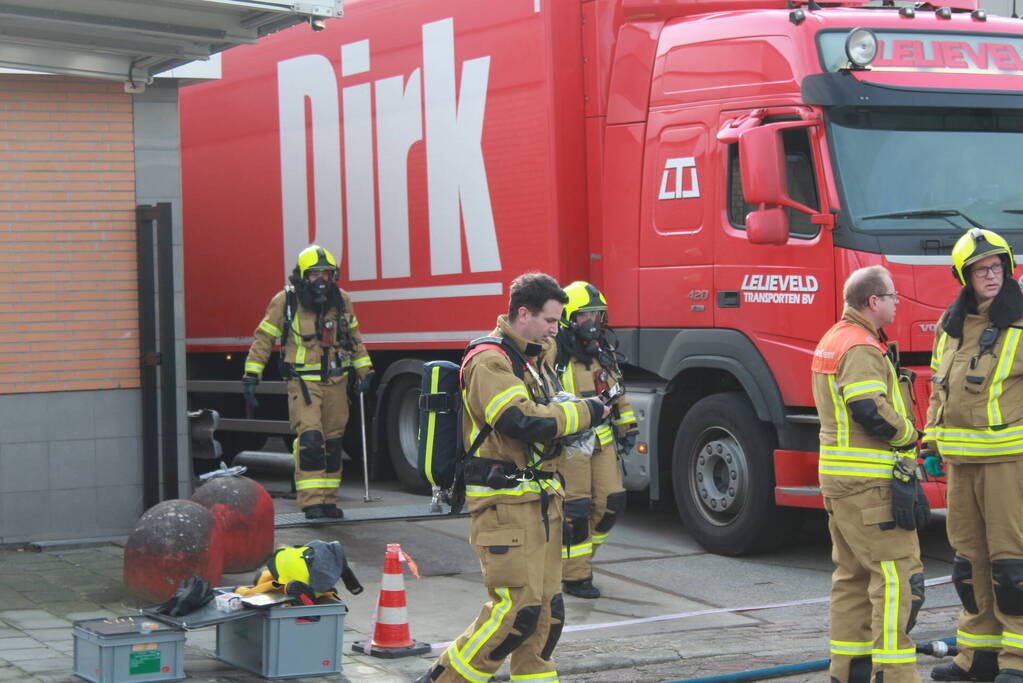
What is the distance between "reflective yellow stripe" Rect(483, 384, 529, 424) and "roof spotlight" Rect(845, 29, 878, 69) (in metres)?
4.33

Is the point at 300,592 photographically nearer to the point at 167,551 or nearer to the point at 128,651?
the point at 128,651

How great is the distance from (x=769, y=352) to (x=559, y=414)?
13.1ft

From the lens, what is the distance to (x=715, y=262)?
9.73 metres

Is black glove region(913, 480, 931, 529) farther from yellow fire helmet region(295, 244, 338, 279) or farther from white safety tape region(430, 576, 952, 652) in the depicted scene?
yellow fire helmet region(295, 244, 338, 279)

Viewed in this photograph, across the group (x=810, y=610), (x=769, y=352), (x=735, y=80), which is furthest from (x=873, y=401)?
(x=735, y=80)

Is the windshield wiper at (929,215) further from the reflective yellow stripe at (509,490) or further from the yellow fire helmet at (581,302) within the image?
the reflective yellow stripe at (509,490)

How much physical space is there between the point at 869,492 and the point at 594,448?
2653mm

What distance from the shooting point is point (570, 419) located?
568 centimetres

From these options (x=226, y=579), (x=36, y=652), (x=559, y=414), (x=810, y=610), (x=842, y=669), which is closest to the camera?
(x=559, y=414)

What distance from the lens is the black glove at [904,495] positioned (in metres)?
5.95

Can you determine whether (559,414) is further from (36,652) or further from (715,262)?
(715,262)

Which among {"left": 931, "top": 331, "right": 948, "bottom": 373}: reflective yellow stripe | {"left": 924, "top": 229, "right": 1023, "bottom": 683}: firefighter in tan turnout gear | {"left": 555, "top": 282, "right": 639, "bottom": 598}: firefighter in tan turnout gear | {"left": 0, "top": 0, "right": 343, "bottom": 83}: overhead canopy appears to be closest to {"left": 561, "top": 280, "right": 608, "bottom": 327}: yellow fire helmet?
{"left": 555, "top": 282, "right": 639, "bottom": 598}: firefighter in tan turnout gear

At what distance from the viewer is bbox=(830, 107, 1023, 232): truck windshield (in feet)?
→ 29.7

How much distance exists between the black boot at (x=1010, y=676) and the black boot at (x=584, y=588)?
2647 mm
